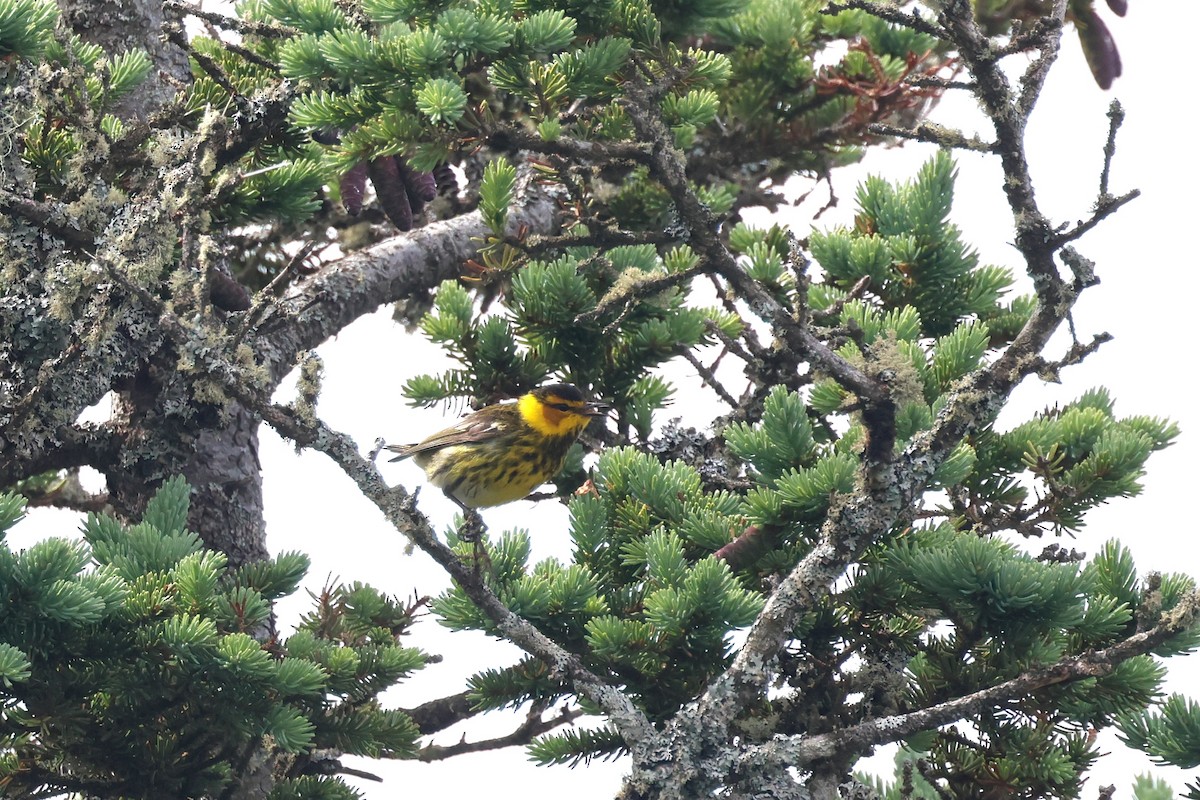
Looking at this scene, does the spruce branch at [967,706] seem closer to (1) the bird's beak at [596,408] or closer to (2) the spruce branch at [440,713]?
(2) the spruce branch at [440,713]

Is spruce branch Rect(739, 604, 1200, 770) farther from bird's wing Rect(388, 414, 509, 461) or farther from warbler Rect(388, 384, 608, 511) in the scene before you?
bird's wing Rect(388, 414, 509, 461)

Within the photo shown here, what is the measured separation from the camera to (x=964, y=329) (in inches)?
150

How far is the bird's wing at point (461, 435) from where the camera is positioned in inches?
238

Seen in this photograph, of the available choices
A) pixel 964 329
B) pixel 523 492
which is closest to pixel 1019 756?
pixel 964 329

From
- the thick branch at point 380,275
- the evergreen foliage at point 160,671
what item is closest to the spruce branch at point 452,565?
the evergreen foliage at point 160,671

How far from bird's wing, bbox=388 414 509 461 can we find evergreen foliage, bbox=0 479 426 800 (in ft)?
8.11

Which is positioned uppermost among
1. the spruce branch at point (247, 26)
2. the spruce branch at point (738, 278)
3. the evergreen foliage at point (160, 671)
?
the spruce branch at point (247, 26)

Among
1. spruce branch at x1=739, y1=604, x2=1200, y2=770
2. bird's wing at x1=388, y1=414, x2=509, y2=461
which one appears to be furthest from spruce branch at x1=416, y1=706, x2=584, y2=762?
bird's wing at x1=388, y1=414, x2=509, y2=461

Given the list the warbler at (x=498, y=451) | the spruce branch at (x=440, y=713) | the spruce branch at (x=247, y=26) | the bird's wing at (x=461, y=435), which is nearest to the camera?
the spruce branch at (x=440, y=713)

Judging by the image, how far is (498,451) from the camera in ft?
19.8

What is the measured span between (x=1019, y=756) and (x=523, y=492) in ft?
10.2

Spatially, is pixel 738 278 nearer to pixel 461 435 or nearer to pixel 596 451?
pixel 596 451

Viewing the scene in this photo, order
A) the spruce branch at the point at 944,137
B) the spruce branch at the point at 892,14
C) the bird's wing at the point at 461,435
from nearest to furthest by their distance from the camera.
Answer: the spruce branch at the point at 892,14 < the spruce branch at the point at 944,137 < the bird's wing at the point at 461,435

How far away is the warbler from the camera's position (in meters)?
5.67
